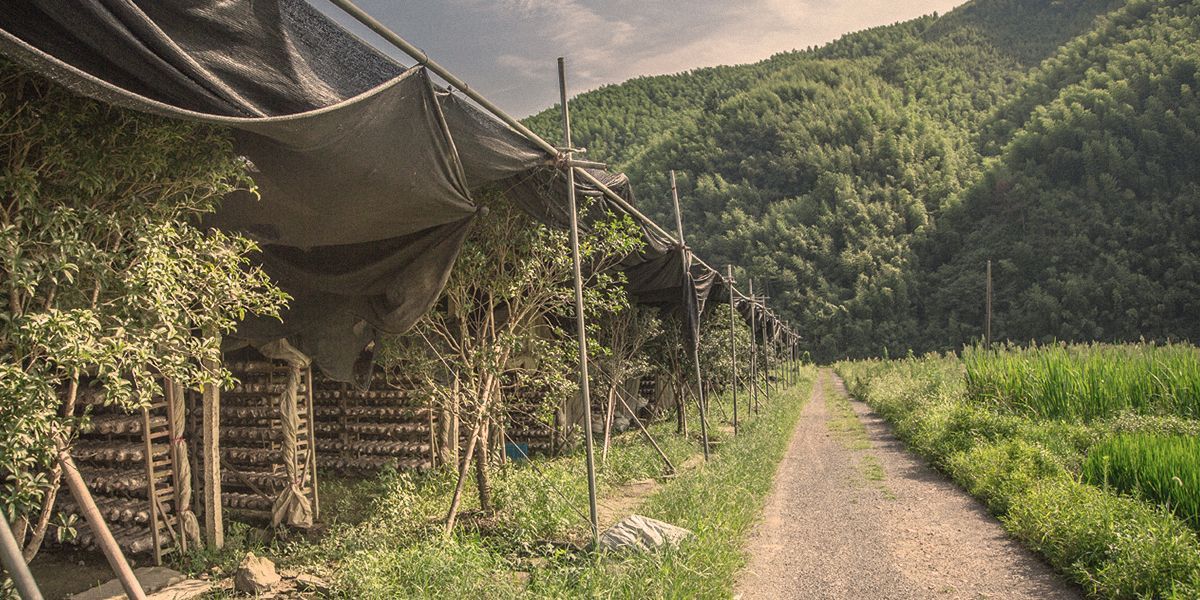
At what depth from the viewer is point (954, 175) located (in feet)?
209

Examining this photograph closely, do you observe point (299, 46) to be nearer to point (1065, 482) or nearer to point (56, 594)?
point (56, 594)

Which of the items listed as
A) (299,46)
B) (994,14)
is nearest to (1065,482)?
(299,46)

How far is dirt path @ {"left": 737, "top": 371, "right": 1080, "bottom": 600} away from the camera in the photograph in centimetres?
501

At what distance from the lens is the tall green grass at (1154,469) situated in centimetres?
563

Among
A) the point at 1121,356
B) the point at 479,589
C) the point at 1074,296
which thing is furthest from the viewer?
the point at 1074,296

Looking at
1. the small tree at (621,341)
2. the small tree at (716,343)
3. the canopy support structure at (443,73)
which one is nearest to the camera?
the canopy support structure at (443,73)

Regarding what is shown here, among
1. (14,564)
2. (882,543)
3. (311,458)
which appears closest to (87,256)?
(14,564)

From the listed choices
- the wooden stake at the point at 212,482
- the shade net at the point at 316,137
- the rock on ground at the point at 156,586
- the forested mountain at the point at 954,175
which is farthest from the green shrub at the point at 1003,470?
the forested mountain at the point at 954,175

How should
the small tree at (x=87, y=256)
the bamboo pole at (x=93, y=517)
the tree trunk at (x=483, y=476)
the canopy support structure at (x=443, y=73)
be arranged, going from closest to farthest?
the small tree at (x=87, y=256)
the bamboo pole at (x=93, y=517)
the canopy support structure at (x=443, y=73)
the tree trunk at (x=483, y=476)

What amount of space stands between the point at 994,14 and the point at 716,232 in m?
50.5

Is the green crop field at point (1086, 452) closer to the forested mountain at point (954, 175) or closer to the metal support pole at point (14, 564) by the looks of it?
the metal support pole at point (14, 564)

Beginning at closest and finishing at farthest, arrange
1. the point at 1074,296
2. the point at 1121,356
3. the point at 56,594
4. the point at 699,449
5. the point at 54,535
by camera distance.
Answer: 1. the point at 56,594
2. the point at 54,535
3. the point at 699,449
4. the point at 1121,356
5. the point at 1074,296

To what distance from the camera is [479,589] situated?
4074 millimetres

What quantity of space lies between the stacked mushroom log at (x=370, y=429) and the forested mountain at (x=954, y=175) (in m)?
37.3
